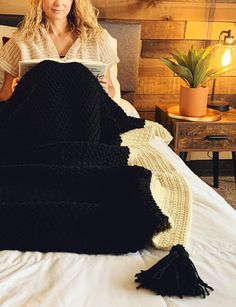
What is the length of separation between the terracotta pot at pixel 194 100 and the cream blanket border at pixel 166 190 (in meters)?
0.63

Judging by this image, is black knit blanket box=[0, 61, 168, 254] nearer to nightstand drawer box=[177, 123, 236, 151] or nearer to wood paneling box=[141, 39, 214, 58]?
nightstand drawer box=[177, 123, 236, 151]

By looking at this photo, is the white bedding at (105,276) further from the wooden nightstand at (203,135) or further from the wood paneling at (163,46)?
the wood paneling at (163,46)

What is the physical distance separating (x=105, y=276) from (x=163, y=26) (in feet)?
6.28

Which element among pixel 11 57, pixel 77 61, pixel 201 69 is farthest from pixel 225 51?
pixel 11 57

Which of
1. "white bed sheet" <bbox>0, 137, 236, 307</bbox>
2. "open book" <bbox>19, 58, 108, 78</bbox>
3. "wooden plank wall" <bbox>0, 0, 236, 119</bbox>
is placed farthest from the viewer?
"wooden plank wall" <bbox>0, 0, 236, 119</bbox>

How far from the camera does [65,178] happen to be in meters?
1.03

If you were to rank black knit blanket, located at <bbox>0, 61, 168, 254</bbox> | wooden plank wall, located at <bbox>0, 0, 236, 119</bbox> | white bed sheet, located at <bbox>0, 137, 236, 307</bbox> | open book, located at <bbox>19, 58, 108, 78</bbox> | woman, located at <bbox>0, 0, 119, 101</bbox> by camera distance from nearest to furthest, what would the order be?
white bed sheet, located at <bbox>0, 137, 236, 307</bbox> < black knit blanket, located at <bbox>0, 61, 168, 254</bbox> < open book, located at <bbox>19, 58, 108, 78</bbox> < woman, located at <bbox>0, 0, 119, 101</bbox> < wooden plank wall, located at <bbox>0, 0, 236, 119</bbox>

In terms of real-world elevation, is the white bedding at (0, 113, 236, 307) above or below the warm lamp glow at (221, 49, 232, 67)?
below

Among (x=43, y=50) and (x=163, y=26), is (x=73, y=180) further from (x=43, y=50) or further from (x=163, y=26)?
(x=163, y=26)

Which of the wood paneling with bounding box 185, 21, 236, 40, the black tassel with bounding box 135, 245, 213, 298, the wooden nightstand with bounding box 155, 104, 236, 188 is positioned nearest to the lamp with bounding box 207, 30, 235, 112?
the wood paneling with bounding box 185, 21, 236, 40

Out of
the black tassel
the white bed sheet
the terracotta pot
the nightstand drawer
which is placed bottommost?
the nightstand drawer

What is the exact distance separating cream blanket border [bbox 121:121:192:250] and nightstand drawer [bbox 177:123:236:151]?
0.58 m

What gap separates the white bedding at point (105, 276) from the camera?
725 millimetres

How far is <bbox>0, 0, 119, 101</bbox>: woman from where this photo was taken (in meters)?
1.97
